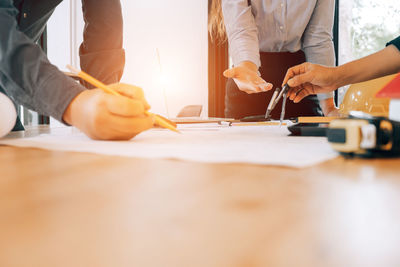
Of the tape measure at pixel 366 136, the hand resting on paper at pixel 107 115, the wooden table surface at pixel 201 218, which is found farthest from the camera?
the hand resting on paper at pixel 107 115

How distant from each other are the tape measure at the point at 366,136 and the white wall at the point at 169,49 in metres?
2.89

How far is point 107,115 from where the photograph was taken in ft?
1.43

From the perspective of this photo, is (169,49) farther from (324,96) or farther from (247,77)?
(247,77)

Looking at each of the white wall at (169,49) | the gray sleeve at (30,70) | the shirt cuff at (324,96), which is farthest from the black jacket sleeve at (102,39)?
the white wall at (169,49)

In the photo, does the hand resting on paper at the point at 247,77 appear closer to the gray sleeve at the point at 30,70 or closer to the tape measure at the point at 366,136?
the gray sleeve at the point at 30,70

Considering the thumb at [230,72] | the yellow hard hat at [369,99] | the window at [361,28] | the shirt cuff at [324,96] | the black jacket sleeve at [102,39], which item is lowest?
the yellow hard hat at [369,99]

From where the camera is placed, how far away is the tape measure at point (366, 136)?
0.86ft

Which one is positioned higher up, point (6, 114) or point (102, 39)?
point (102, 39)

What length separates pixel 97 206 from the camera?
146mm

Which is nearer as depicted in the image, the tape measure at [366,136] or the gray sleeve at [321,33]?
the tape measure at [366,136]

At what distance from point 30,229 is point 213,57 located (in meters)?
3.09

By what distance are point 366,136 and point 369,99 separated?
522 millimetres

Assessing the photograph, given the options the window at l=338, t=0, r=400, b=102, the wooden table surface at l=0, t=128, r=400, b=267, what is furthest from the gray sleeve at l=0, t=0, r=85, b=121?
the window at l=338, t=0, r=400, b=102

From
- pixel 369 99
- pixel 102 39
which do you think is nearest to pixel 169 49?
pixel 102 39
